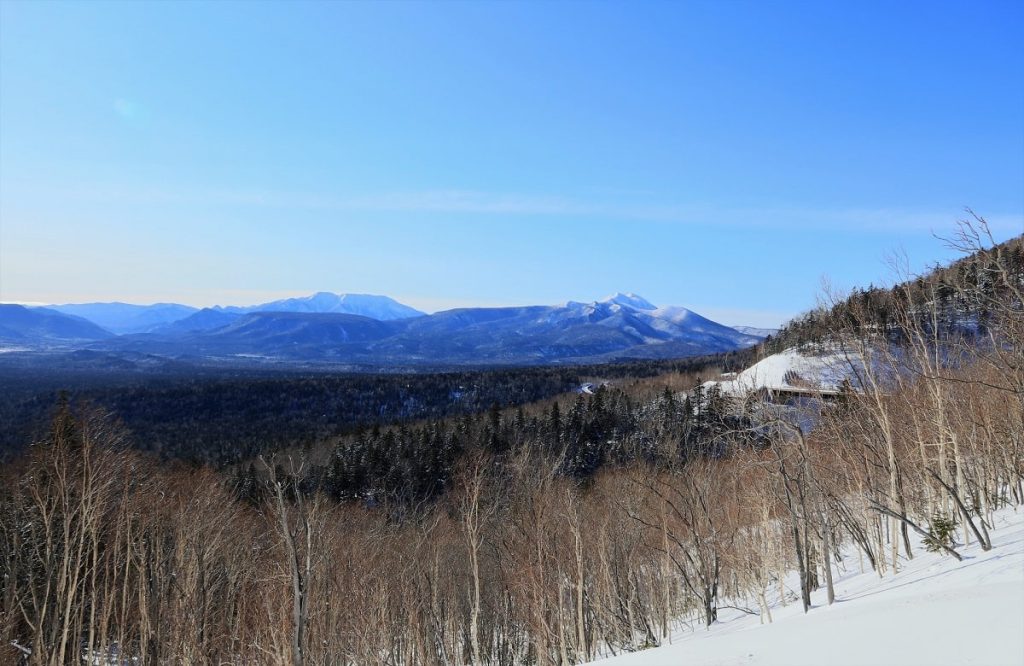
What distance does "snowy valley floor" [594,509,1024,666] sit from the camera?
7.23m

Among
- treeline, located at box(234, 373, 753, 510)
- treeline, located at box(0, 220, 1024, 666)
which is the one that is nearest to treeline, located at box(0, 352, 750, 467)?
treeline, located at box(234, 373, 753, 510)

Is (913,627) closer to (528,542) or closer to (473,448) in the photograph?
(528,542)

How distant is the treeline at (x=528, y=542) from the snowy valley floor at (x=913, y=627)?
128cm

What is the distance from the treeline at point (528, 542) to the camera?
1641 centimetres

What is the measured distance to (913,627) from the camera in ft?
26.8

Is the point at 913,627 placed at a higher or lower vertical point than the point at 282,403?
higher

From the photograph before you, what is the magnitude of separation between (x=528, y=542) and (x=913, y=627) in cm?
1871

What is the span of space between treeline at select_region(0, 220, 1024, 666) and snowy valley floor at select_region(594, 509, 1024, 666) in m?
1.28

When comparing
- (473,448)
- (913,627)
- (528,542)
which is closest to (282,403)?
(473,448)

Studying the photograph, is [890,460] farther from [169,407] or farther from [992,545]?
[169,407]

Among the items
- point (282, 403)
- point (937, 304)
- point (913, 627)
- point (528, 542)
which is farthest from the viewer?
point (282, 403)

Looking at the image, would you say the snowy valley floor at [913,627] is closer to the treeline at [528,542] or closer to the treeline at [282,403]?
the treeline at [528,542]

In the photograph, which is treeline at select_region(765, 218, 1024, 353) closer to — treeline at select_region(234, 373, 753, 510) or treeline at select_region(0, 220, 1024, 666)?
treeline at select_region(0, 220, 1024, 666)

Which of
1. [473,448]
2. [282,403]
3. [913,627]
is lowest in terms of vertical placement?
[282,403]
